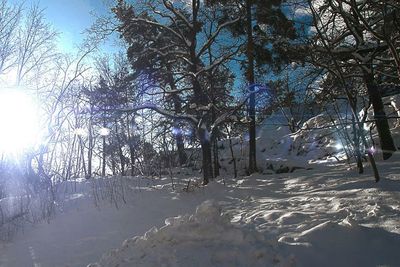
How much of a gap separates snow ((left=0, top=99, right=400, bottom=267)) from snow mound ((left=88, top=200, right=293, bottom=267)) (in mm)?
11

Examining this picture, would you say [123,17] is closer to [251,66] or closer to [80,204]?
[251,66]

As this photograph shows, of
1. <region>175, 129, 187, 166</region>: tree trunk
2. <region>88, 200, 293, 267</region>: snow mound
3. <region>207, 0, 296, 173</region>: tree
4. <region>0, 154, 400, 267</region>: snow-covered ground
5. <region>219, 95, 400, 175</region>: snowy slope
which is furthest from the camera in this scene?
<region>175, 129, 187, 166</region>: tree trunk

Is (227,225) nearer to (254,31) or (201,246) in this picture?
(201,246)

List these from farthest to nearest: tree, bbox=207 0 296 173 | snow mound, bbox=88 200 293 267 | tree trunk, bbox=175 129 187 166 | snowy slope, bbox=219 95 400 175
Result: 1. tree trunk, bbox=175 129 187 166
2. snowy slope, bbox=219 95 400 175
3. tree, bbox=207 0 296 173
4. snow mound, bbox=88 200 293 267

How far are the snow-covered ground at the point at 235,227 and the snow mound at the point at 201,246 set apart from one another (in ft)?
0.04

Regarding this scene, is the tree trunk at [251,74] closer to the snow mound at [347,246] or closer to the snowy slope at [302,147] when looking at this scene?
the snowy slope at [302,147]

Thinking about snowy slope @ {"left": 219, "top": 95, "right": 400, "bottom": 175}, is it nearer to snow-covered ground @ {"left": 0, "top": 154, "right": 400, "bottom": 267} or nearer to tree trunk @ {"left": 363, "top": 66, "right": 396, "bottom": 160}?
tree trunk @ {"left": 363, "top": 66, "right": 396, "bottom": 160}

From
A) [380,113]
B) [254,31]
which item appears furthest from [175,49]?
[380,113]

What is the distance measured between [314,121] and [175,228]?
750 inches

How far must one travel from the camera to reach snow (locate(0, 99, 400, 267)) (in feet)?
13.3

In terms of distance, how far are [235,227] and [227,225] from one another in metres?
0.11

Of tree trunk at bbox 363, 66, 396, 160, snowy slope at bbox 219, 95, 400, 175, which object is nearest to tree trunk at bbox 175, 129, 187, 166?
snowy slope at bbox 219, 95, 400, 175

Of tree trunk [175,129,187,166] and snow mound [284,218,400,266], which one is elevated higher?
tree trunk [175,129,187,166]

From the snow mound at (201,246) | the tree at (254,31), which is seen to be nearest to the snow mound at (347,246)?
the snow mound at (201,246)
